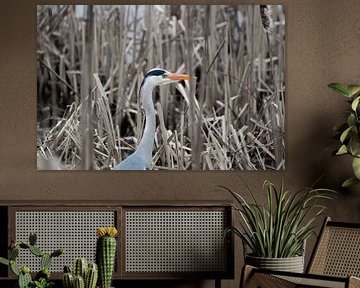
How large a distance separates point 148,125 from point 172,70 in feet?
1.32

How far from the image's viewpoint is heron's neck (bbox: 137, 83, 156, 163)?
6105 mm

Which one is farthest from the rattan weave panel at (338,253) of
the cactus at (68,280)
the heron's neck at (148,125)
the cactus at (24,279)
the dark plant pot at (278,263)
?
the cactus at (24,279)

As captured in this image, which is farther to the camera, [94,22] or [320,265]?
[94,22]

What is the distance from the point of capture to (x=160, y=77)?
6113 mm

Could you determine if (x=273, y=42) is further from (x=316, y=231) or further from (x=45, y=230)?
(x=45, y=230)

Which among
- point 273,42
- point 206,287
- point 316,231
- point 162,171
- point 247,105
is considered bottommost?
point 206,287

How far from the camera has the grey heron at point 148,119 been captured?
20.0 feet

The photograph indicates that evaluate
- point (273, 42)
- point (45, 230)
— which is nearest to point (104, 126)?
point (45, 230)

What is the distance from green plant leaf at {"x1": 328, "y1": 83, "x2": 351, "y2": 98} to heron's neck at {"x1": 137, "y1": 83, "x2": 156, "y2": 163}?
3.94 ft

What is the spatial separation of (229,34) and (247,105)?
1.61 ft

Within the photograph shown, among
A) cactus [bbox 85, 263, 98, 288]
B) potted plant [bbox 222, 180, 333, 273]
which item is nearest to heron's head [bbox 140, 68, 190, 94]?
potted plant [bbox 222, 180, 333, 273]

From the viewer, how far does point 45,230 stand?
5684 millimetres

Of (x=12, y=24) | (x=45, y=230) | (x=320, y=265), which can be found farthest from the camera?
(x=12, y=24)

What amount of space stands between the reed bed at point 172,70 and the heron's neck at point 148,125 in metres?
0.04
